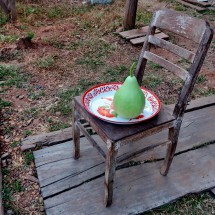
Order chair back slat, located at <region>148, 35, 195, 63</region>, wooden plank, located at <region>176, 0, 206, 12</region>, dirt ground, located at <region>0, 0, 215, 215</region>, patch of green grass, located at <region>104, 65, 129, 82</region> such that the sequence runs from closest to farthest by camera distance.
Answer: chair back slat, located at <region>148, 35, 195, 63</region> < dirt ground, located at <region>0, 0, 215, 215</region> < patch of green grass, located at <region>104, 65, 129, 82</region> < wooden plank, located at <region>176, 0, 206, 12</region>

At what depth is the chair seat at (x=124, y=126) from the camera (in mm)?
1712

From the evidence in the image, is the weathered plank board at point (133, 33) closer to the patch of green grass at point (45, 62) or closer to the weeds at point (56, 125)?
the patch of green grass at point (45, 62)

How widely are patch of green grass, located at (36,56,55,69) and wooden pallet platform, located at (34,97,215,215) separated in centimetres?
167

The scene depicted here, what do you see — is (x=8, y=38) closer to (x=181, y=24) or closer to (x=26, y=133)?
(x=26, y=133)

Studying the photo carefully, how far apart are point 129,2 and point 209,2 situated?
3.14 meters

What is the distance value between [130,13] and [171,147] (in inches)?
132

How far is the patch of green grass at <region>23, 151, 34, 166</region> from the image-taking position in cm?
246

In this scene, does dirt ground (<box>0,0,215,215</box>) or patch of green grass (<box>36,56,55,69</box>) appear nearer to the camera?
dirt ground (<box>0,0,215,215</box>)

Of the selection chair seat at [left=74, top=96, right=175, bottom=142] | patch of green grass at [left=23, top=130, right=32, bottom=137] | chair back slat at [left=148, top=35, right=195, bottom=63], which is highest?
chair back slat at [left=148, top=35, right=195, bottom=63]

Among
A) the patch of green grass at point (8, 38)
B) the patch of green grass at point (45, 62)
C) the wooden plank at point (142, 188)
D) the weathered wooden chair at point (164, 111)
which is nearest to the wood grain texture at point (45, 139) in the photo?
the weathered wooden chair at point (164, 111)

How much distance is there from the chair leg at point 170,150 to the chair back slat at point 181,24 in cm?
65

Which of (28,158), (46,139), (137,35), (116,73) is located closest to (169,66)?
(46,139)

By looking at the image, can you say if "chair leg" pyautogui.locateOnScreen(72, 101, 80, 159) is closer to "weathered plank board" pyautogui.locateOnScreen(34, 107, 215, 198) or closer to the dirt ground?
"weathered plank board" pyautogui.locateOnScreen(34, 107, 215, 198)

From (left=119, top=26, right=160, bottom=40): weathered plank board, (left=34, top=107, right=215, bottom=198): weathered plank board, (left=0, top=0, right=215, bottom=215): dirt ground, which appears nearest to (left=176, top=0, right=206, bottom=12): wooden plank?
(left=0, top=0, right=215, bottom=215): dirt ground
